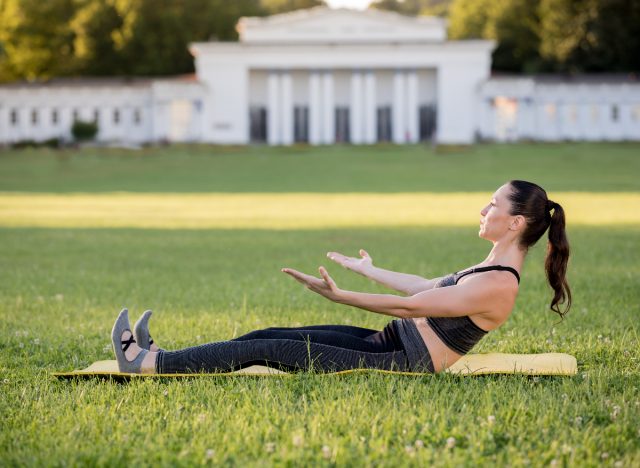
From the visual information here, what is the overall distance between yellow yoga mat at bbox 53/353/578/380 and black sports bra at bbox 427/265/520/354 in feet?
0.82

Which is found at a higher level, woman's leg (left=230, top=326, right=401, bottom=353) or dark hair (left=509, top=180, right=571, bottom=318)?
dark hair (left=509, top=180, right=571, bottom=318)

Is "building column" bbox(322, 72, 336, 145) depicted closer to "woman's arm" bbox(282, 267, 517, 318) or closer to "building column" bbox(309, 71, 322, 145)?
"building column" bbox(309, 71, 322, 145)

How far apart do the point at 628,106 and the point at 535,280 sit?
6062cm

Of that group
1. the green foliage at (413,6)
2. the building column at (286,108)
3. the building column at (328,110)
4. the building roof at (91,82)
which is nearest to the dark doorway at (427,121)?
the building column at (328,110)

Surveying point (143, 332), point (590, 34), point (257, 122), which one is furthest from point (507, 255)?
point (590, 34)

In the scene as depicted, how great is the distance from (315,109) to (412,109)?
25.1 feet

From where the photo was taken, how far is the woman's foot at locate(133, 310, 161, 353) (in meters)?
5.95

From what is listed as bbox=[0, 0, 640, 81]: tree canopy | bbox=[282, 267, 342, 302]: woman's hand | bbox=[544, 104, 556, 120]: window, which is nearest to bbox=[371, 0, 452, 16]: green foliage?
bbox=[0, 0, 640, 81]: tree canopy

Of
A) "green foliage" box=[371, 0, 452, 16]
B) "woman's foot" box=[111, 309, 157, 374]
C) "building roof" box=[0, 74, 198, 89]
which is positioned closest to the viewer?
"woman's foot" box=[111, 309, 157, 374]

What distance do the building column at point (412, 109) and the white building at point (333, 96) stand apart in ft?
0.26

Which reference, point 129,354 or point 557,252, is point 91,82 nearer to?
point 129,354

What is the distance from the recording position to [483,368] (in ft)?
19.8

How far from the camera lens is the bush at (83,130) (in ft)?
198

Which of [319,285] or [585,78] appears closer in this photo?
[319,285]
